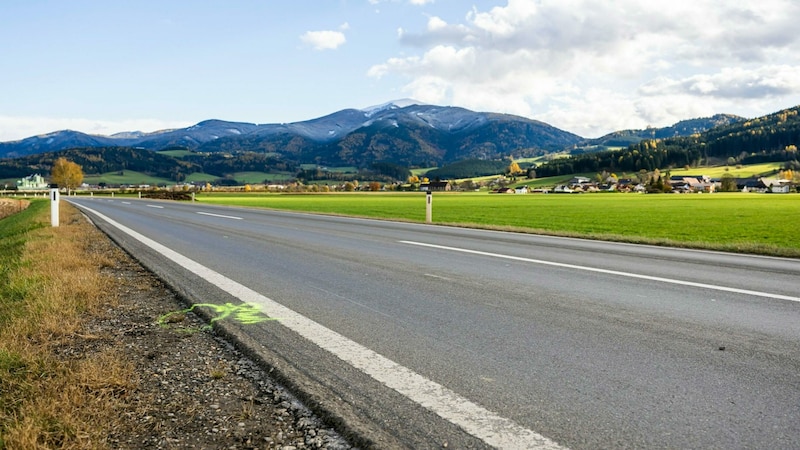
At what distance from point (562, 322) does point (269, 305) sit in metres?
3.00

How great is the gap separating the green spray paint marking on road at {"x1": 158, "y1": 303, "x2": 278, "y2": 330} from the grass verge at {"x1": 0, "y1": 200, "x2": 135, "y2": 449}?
2.46 ft

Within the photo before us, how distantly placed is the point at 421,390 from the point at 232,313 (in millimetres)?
2757

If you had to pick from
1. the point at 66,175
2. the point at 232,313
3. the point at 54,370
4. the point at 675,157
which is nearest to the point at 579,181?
the point at 675,157

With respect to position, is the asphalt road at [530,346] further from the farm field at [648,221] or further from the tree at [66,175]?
the tree at [66,175]

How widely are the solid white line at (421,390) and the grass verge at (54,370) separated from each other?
146 centimetres

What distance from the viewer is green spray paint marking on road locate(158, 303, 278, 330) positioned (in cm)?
497

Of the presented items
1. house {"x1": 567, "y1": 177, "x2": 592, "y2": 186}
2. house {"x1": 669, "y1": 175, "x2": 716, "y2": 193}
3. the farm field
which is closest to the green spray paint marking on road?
the farm field

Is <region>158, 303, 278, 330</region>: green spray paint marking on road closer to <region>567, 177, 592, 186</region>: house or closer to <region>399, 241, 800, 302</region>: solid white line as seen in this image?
<region>399, 241, 800, 302</region>: solid white line

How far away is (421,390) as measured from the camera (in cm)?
321

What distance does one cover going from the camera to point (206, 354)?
405cm

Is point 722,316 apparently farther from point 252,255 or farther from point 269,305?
point 252,255

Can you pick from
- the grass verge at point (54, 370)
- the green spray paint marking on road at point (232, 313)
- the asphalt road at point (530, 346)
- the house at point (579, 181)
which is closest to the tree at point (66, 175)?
the house at point (579, 181)

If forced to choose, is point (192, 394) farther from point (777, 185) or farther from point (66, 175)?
point (66, 175)

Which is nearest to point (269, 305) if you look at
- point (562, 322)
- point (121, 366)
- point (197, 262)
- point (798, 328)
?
point (121, 366)
